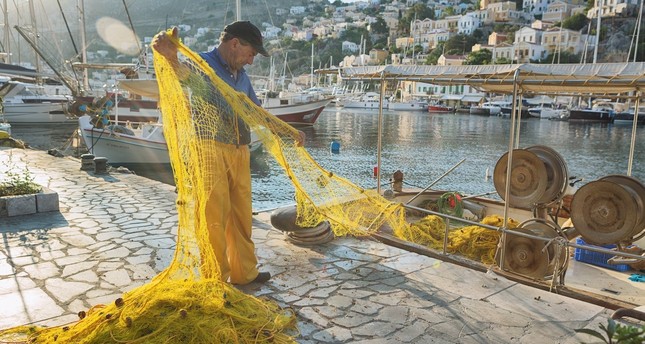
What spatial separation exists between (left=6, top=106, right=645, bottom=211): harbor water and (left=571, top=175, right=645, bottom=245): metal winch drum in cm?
848

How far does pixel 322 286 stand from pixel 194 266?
1284 millimetres

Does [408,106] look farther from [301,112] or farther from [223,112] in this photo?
[223,112]

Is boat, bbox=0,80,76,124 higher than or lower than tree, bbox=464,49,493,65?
lower

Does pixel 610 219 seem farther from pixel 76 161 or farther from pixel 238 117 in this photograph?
pixel 76 161

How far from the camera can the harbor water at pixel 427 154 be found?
2168cm

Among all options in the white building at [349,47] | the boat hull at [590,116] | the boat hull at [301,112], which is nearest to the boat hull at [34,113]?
the boat hull at [301,112]

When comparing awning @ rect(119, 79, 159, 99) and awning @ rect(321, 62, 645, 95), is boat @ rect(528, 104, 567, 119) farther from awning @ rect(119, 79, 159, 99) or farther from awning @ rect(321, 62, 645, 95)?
awning @ rect(321, 62, 645, 95)

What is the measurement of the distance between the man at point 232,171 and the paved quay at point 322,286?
0.38m

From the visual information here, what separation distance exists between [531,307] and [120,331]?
132 inches

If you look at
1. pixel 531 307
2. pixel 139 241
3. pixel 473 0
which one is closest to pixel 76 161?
pixel 139 241

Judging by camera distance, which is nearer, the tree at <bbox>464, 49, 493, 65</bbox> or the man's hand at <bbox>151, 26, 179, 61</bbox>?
the man's hand at <bbox>151, 26, 179, 61</bbox>

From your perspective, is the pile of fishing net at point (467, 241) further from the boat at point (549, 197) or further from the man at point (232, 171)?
the man at point (232, 171)

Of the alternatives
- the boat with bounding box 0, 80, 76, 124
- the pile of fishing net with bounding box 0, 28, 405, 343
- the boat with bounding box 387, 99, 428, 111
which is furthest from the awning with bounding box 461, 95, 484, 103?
the pile of fishing net with bounding box 0, 28, 405, 343

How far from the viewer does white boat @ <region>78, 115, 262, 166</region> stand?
63.3 feet
